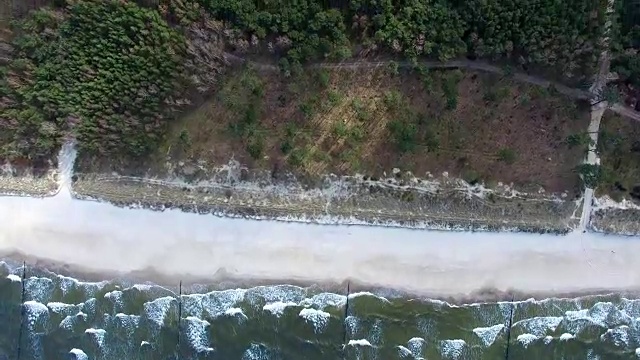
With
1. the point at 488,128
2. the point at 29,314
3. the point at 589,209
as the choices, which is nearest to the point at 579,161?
the point at 589,209

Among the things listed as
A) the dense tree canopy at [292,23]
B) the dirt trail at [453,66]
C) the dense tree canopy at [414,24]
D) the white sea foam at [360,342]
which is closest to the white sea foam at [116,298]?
the white sea foam at [360,342]

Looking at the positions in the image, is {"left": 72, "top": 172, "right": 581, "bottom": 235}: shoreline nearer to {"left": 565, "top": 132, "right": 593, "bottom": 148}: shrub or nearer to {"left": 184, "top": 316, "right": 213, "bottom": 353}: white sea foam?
{"left": 565, "top": 132, "right": 593, "bottom": 148}: shrub

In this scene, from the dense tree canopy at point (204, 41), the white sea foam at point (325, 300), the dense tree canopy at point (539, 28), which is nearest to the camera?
the dense tree canopy at point (539, 28)

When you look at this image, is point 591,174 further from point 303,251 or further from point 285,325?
point 285,325

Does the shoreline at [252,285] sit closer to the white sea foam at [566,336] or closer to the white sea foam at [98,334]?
the white sea foam at [566,336]

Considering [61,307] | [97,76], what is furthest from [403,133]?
[61,307]

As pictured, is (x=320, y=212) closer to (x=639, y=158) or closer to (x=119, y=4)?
(x=119, y=4)

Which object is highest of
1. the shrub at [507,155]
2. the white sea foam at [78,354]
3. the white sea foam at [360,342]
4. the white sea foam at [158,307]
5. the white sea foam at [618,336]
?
the shrub at [507,155]
